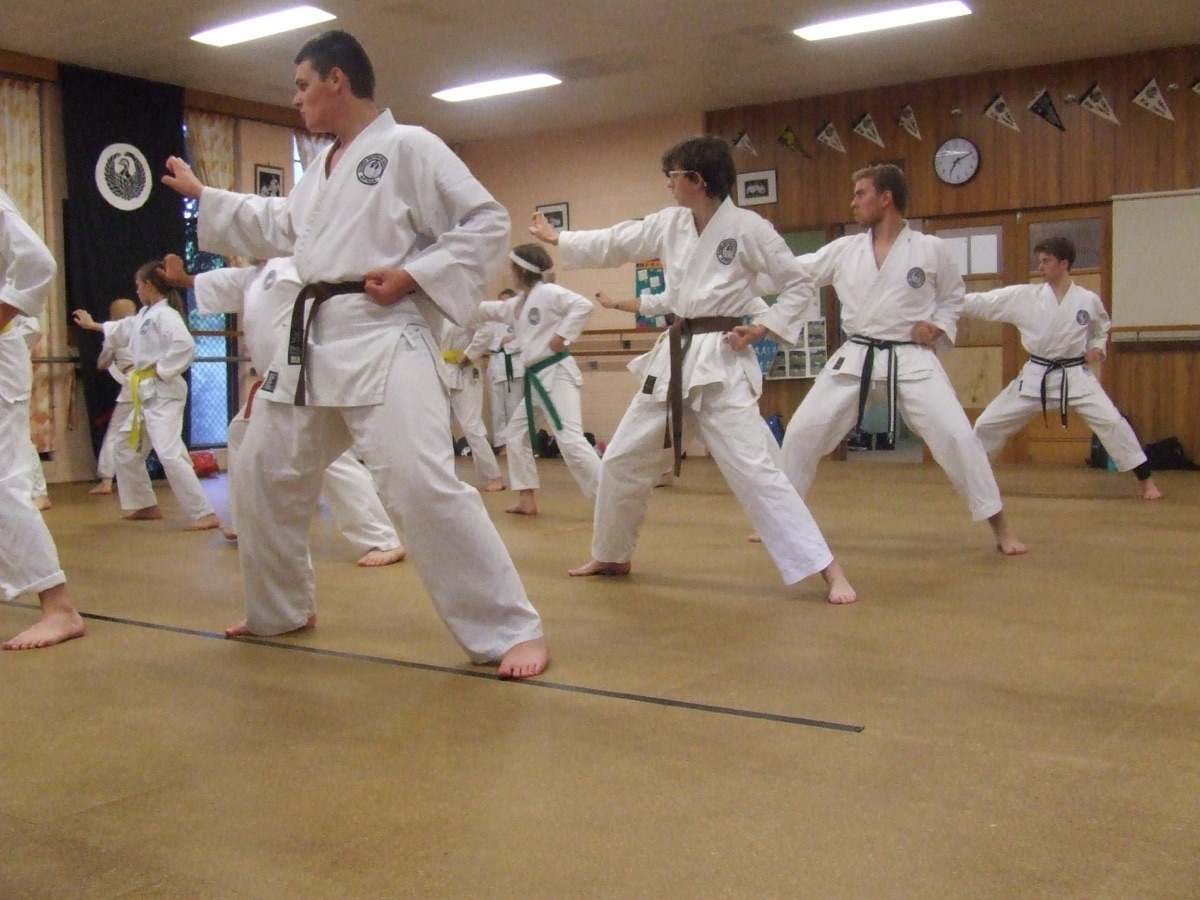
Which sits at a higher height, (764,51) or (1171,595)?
(764,51)

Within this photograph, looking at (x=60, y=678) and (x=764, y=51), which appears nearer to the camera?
(x=60, y=678)

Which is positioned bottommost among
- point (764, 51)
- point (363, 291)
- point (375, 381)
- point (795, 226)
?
point (375, 381)

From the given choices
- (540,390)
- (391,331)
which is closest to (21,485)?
(391,331)

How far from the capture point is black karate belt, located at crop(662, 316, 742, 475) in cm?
337

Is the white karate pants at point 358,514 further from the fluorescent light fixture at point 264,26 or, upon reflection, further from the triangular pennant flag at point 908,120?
the triangular pennant flag at point 908,120

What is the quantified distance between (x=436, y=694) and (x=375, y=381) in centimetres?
67

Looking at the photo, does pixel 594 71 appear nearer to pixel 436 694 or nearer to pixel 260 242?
pixel 260 242

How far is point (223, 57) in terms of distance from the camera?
803cm

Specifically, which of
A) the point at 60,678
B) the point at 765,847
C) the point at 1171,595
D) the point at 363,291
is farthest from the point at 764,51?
the point at 765,847

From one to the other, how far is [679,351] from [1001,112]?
6.29m

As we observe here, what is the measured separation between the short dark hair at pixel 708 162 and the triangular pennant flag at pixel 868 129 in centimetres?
612

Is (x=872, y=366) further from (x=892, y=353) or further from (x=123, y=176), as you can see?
(x=123, y=176)

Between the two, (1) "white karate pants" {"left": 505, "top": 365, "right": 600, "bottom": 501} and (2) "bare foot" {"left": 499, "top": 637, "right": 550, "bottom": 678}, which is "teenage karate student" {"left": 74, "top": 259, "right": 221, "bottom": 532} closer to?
(1) "white karate pants" {"left": 505, "top": 365, "right": 600, "bottom": 501}

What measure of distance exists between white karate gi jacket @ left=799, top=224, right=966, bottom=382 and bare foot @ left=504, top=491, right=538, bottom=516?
80.2 inches
